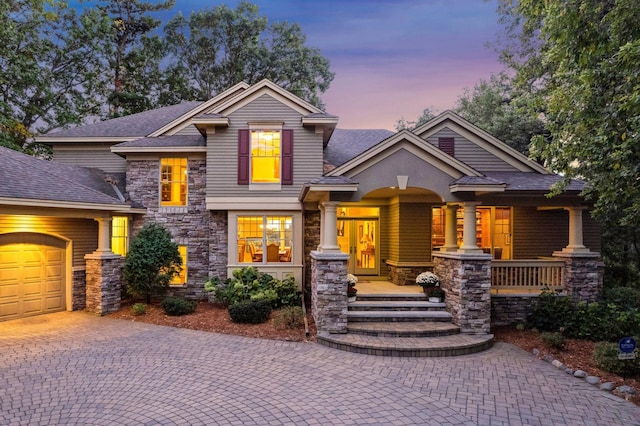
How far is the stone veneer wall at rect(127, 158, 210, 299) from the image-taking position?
12.6m

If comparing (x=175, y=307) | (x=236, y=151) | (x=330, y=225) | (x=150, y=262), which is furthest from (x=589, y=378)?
(x=150, y=262)

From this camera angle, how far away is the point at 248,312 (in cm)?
957

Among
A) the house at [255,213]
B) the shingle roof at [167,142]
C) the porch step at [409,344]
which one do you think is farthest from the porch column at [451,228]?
the shingle roof at [167,142]

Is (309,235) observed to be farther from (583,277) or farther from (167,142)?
(583,277)

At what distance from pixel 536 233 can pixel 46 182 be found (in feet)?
48.1

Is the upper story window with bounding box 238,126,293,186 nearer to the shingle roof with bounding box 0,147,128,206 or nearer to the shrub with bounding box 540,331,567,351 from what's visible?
the shingle roof with bounding box 0,147,128,206

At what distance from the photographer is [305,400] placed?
5348mm

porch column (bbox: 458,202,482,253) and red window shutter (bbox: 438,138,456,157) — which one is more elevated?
red window shutter (bbox: 438,138,456,157)

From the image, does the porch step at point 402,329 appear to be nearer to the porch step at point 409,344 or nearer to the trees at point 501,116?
the porch step at point 409,344

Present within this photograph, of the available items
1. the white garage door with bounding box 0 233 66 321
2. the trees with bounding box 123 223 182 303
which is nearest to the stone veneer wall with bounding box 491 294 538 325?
the trees with bounding box 123 223 182 303

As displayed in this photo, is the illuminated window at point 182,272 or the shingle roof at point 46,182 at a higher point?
the shingle roof at point 46,182

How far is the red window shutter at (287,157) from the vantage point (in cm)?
1209

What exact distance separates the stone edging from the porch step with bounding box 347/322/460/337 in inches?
71.4

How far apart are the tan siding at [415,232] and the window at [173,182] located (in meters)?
7.31
